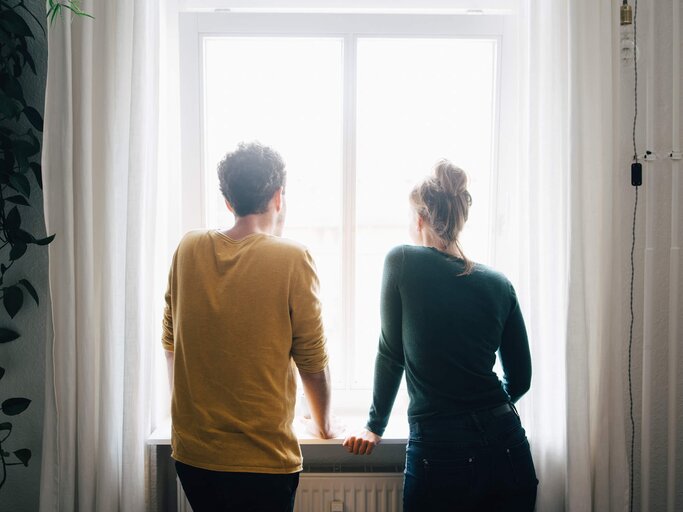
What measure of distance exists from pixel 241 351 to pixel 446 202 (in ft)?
2.20

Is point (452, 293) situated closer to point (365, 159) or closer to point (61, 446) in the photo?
point (365, 159)

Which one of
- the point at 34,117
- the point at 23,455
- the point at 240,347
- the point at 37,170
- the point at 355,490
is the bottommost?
the point at 355,490

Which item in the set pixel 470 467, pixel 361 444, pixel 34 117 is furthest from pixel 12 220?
pixel 470 467

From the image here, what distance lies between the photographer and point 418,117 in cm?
192

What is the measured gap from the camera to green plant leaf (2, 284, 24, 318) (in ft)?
5.07

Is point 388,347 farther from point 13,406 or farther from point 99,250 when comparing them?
point 13,406

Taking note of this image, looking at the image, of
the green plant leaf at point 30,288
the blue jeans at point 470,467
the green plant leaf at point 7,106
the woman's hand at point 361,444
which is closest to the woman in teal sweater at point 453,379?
the blue jeans at point 470,467

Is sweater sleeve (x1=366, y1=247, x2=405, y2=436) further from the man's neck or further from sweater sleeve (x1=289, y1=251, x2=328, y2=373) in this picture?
the man's neck

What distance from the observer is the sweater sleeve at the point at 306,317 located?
126 centimetres

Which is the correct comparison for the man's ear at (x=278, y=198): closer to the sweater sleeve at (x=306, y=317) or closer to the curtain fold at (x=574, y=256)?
the sweater sleeve at (x=306, y=317)

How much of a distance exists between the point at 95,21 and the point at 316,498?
5.62ft

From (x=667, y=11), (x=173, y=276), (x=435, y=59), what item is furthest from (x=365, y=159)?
(x=667, y=11)

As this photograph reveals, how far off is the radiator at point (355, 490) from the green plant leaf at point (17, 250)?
90 centimetres

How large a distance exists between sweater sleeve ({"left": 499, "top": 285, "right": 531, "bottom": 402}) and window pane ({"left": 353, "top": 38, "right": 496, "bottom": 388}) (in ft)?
1.65
